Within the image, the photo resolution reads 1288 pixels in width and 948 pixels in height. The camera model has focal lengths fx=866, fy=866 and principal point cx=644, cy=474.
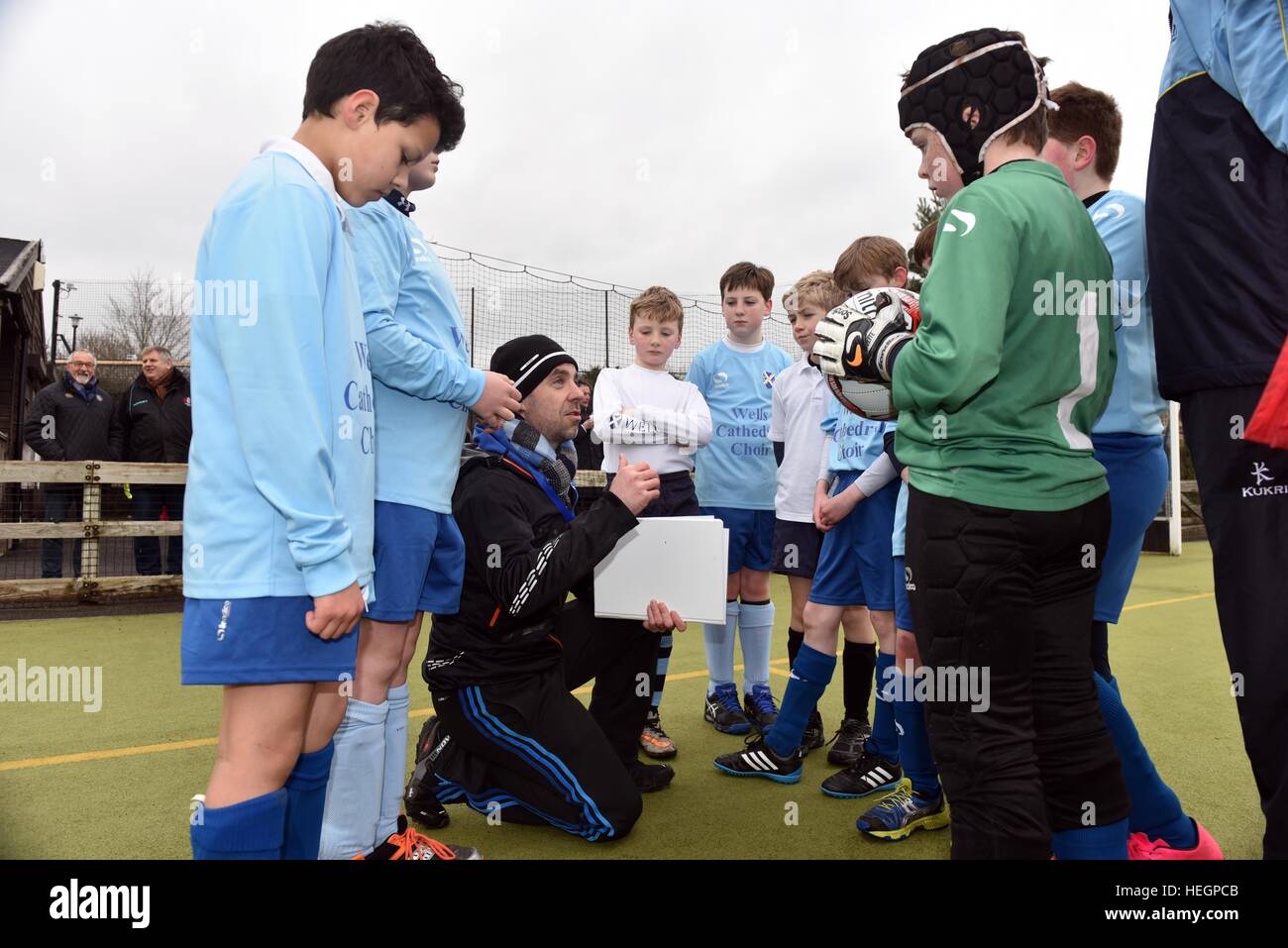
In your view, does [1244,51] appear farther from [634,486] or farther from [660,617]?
[660,617]

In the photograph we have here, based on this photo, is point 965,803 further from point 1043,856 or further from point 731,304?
point 731,304

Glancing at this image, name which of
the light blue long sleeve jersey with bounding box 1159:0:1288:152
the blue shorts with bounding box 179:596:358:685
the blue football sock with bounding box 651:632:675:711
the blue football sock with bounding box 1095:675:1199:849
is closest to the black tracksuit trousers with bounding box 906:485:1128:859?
the blue football sock with bounding box 1095:675:1199:849

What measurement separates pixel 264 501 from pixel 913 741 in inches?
85.7

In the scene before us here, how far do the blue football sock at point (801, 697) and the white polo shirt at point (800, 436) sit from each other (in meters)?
0.75

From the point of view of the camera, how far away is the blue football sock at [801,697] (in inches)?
127

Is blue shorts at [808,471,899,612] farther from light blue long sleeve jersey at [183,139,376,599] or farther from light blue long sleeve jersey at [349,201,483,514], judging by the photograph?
light blue long sleeve jersey at [183,139,376,599]

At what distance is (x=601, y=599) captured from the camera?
3.08m

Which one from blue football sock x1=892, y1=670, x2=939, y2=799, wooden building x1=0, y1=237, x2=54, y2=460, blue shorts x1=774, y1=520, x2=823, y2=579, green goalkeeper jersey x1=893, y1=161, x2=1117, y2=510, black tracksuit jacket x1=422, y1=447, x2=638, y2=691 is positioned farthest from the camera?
wooden building x1=0, y1=237, x2=54, y2=460

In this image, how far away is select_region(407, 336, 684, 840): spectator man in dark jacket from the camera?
8.71 ft

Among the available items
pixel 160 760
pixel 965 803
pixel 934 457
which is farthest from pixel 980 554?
pixel 160 760

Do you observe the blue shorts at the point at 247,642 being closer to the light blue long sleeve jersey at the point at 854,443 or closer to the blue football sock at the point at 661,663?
the blue football sock at the point at 661,663

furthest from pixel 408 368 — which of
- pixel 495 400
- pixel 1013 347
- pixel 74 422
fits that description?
pixel 74 422

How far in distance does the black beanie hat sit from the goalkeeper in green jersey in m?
1.39

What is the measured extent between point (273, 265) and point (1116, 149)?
90.0 inches
